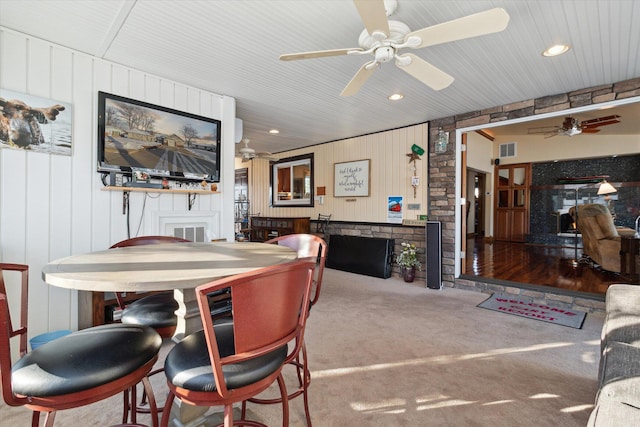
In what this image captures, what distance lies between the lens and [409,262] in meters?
4.65

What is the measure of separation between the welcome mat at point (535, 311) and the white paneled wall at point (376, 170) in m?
1.64

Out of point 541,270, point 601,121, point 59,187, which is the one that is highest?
point 601,121

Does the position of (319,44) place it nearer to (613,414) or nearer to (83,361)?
(83,361)

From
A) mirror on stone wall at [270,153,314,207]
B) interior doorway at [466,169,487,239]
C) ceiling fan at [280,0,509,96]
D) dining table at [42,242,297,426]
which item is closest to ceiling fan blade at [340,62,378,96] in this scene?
ceiling fan at [280,0,509,96]

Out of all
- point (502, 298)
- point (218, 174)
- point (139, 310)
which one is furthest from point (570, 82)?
point (139, 310)

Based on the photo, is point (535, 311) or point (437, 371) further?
point (535, 311)

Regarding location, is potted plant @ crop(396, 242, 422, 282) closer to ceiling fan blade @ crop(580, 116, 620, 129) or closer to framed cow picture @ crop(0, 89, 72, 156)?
ceiling fan blade @ crop(580, 116, 620, 129)

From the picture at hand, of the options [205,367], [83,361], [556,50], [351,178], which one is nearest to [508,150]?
[351,178]

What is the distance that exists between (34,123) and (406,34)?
2801mm

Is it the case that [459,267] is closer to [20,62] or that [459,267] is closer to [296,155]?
[296,155]

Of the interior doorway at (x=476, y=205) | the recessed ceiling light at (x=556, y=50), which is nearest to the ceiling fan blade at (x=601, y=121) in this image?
the interior doorway at (x=476, y=205)

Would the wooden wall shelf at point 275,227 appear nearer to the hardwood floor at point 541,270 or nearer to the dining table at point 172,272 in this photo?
the hardwood floor at point 541,270

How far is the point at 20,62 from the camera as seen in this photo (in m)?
2.28

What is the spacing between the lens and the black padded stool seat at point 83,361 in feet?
2.99
